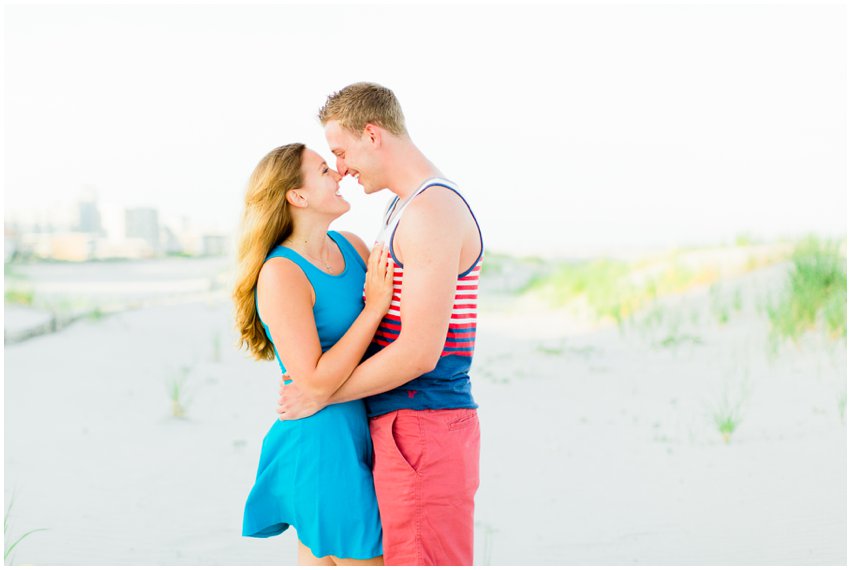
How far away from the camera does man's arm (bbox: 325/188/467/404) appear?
2441 mm

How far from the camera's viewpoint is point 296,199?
2701mm

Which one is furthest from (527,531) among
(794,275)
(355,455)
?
(794,275)

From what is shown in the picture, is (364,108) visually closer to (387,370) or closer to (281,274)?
(281,274)

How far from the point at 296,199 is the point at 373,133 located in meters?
0.30

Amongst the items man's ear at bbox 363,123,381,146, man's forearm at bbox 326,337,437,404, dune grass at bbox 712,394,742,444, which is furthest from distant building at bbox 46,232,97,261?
man's forearm at bbox 326,337,437,404

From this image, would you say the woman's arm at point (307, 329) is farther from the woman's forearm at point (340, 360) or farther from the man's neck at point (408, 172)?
the man's neck at point (408, 172)

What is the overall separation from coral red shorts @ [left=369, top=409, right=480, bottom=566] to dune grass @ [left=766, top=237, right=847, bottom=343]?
710 centimetres

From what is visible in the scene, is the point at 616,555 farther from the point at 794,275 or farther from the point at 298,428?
the point at 794,275

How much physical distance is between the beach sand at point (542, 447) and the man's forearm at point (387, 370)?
8.94 feet

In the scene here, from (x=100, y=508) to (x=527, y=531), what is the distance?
259 centimetres

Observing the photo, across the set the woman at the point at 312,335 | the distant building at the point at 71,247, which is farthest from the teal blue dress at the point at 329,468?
the distant building at the point at 71,247

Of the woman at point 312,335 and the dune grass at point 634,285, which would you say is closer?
the woman at point 312,335

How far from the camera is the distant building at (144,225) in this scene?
29.0m

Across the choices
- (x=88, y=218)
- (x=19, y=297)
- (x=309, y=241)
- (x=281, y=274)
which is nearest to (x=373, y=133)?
(x=309, y=241)
